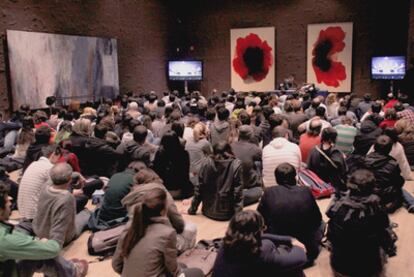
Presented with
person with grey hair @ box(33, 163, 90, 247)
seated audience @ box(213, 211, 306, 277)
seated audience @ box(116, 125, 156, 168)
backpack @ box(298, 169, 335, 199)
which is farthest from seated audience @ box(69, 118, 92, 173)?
seated audience @ box(213, 211, 306, 277)

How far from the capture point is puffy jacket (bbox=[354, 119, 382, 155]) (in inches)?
259

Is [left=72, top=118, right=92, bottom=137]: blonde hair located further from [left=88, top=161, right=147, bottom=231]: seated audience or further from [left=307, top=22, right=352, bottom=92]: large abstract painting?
[left=307, top=22, right=352, bottom=92]: large abstract painting

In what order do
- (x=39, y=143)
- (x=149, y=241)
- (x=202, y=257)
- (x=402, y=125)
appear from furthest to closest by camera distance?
1. (x=402, y=125)
2. (x=39, y=143)
3. (x=202, y=257)
4. (x=149, y=241)

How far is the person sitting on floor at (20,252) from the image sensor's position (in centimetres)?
278

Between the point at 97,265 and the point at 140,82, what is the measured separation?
10.7m

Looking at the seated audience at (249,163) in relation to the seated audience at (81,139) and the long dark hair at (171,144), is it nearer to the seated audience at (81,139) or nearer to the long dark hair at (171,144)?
the long dark hair at (171,144)

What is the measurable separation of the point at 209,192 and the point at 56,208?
1.79 m

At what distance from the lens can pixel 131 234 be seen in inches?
109

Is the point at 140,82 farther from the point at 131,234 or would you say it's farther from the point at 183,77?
the point at 131,234

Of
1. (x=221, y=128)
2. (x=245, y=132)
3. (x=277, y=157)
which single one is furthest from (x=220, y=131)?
(x=277, y=157)

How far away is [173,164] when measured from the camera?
574cm

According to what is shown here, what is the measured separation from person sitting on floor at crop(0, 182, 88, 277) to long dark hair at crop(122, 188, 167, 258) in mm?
583

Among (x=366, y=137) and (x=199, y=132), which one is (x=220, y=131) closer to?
(x=199, y=132)

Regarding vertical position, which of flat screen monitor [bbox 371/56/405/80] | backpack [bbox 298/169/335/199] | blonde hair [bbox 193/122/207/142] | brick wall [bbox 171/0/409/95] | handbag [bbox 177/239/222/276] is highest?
brick wall [bbox 171/0/409/95]
